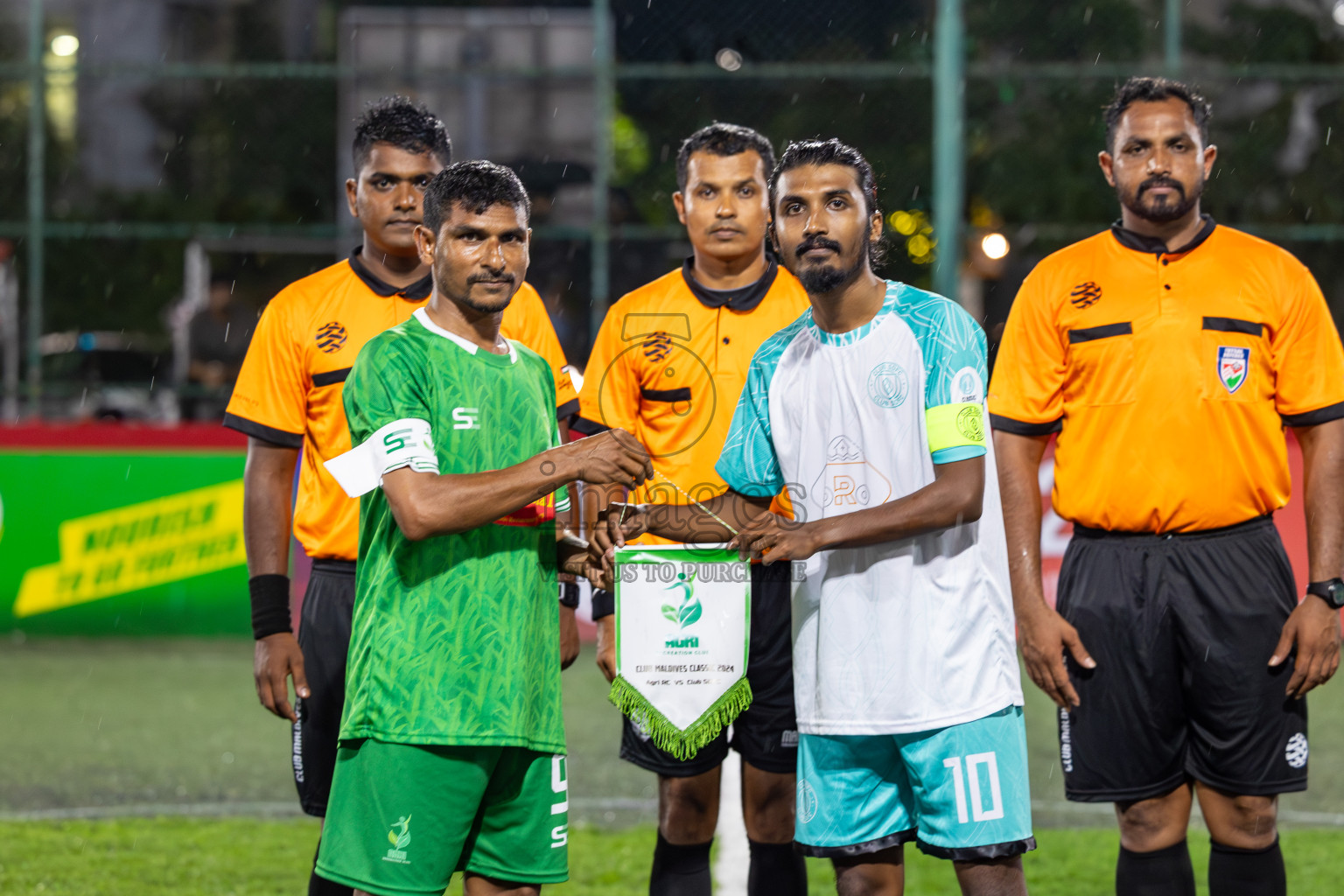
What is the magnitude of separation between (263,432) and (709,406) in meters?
1.19

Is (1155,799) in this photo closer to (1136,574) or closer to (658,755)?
(1136,574)

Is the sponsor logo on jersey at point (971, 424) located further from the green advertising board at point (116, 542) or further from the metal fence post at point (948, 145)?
the metal fence post at point (948, 145)

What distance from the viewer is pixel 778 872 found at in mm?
4238

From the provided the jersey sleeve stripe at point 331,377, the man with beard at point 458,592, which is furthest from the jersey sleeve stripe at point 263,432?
the man with beard at point 458,592

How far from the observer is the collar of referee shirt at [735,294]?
14.4 ft

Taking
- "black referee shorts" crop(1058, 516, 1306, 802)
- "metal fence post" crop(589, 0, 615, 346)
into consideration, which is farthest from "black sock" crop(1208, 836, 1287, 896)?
"metal fence post" crop(589, 0, 615, 346)

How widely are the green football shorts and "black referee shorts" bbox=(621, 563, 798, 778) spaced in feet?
2.92

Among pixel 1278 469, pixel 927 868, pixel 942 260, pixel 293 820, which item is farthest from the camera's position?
pixel 942 260

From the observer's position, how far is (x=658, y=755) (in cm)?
431

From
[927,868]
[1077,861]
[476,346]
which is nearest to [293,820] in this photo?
[927,868]

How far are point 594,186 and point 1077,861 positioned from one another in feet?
25.0

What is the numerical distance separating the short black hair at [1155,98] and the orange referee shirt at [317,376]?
1.67 m

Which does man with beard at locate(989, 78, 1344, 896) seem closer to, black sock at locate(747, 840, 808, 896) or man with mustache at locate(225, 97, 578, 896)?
black sock at locate(747, 840, 808, 896)

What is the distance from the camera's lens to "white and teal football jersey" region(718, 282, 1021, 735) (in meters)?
3.39
